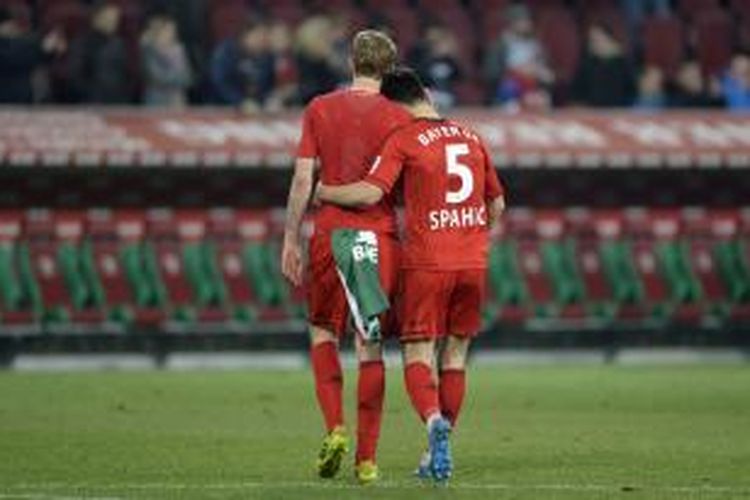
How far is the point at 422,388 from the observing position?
556 inches

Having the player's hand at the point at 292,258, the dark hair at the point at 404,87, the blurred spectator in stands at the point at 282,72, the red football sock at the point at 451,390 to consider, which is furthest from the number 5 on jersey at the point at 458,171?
the blurred spectator in stands at the point at 282,72

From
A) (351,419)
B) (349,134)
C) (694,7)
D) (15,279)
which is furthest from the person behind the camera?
(694,7)

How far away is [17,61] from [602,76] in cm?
642

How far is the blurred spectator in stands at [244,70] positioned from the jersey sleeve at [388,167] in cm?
1401

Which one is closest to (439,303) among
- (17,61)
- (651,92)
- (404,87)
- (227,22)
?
(404,87)

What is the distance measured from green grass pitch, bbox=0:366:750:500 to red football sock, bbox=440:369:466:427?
1.24 ft

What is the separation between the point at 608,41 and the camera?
2988cm

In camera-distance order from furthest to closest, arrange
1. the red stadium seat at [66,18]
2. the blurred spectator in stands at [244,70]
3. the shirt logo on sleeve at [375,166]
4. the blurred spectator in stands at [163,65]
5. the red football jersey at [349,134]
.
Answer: the red stadium seat at [66,18] < the blurred spectator in stands at [244,70] < the blurred spectator in stands at [163,65] < the red football jersey at [349,134] < the shirt logo on sleeve at [375,166]

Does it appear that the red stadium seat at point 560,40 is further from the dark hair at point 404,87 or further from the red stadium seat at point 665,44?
the dark hair at point 404,87

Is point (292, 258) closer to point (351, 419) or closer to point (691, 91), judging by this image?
point (351, 419)

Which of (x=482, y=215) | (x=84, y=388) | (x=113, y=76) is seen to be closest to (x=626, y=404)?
→ (x=84, y=388)

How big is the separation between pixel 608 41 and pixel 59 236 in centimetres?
626

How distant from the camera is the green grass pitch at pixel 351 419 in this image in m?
13.8

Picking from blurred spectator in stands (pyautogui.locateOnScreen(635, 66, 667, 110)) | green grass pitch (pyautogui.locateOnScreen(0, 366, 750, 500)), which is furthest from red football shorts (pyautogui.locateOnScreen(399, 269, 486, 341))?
blurred spectator in stands (pyautogui.locateOnScreen(635, 66, 667, 110))
